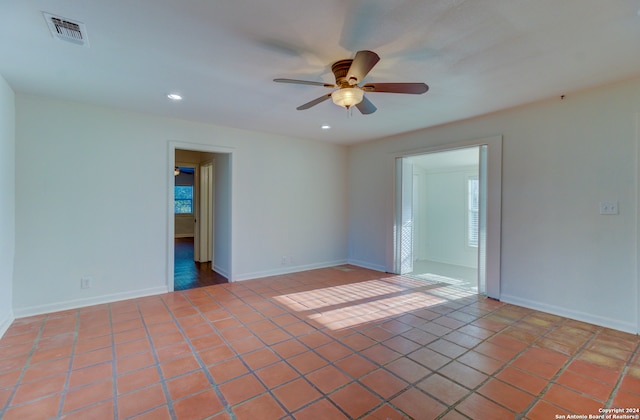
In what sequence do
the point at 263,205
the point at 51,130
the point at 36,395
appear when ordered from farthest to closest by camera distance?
1. the point at 263,205
2. the point at 51,130
3. the point at 36,395

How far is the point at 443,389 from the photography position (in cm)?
195

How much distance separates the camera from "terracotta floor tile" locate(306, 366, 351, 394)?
6.49 ft

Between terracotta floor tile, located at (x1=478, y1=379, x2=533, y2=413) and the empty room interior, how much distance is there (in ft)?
0.07

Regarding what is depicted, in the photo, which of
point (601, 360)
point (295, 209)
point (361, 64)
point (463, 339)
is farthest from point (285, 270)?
point (601, 360)

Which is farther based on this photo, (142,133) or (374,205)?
(374,205)

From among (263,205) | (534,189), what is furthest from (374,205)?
(534,189)

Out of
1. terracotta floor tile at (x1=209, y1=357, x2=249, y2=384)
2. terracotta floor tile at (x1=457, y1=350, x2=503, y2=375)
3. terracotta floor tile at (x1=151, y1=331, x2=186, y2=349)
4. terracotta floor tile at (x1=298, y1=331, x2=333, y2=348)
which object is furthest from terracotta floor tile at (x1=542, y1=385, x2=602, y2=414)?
terracotta floor tile at (x1=151, y1=331, x2=186, y2=349)

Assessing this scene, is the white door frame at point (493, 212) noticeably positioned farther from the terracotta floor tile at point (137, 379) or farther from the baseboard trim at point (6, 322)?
the baseboard trim at point (6, 322)

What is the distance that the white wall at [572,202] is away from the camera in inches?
111

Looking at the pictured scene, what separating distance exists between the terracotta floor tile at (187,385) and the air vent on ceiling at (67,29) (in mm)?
2513

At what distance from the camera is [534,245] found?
3443 mm

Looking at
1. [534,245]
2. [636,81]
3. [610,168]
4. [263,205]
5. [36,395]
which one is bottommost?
[36,395]

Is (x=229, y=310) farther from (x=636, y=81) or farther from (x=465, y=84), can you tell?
(x=636, y=81)

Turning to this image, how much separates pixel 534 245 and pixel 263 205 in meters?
3.86
